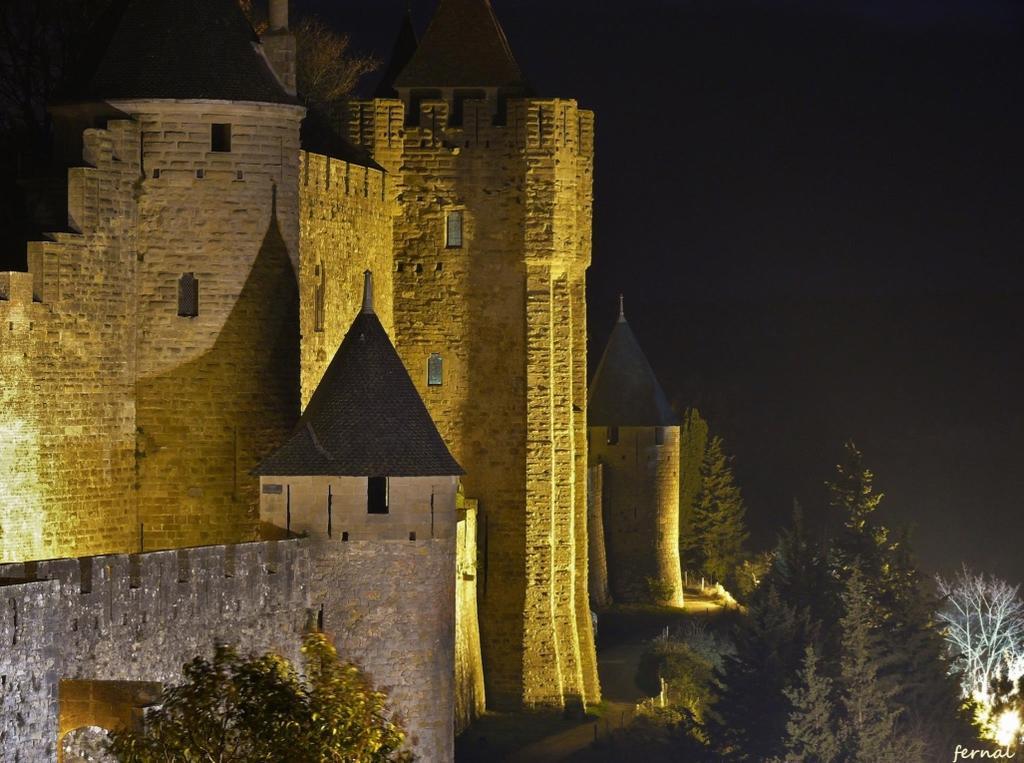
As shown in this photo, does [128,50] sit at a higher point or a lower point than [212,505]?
higher

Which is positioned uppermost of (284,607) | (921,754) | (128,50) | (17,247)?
(128,50)

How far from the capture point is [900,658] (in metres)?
59.0

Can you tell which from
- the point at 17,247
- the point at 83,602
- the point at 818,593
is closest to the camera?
the point at 83,602

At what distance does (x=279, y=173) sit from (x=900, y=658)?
22806 mm

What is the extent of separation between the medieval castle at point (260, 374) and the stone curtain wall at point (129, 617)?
41 mm

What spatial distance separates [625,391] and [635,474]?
100 inches

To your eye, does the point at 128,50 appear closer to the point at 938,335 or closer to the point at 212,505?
the point at 212,505

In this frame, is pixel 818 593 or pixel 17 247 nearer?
pixel 17 247

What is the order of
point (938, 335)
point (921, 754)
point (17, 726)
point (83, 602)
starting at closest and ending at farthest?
point (17, 726), point (83, 602), point (921, 754), point (938, 335)

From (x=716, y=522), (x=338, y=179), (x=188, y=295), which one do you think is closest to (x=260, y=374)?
(x=188, y=295)

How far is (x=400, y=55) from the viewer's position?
181 ft

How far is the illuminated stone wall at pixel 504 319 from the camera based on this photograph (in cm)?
5003

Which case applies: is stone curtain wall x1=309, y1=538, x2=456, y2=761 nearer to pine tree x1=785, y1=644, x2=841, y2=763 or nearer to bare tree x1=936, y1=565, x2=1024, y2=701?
pine tree x1=785, y1=644, x2=841, y2=763

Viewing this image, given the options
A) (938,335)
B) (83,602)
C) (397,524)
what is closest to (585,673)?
(397,524)
